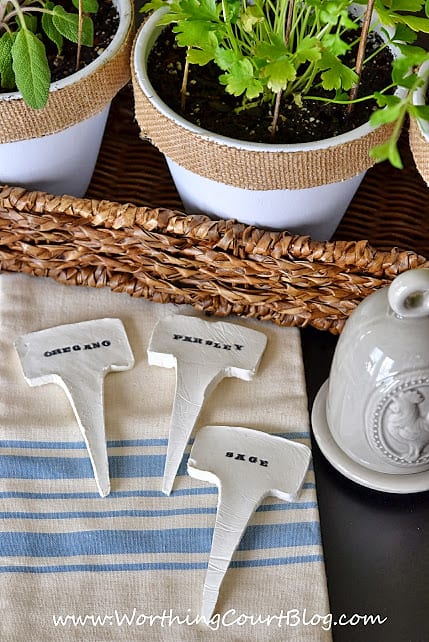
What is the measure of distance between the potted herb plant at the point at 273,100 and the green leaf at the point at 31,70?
0.09m

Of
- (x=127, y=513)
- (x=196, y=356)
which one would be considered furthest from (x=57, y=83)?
(x=127, y=513)

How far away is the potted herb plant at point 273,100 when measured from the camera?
685 mm

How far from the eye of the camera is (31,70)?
0.73 m

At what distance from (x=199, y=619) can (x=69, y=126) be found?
0.43 metres

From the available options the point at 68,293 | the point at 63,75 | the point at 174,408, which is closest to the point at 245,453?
the point at 174,408

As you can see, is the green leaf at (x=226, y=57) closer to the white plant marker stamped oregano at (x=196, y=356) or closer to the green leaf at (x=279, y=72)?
the green leaf at (x=279, y=72)

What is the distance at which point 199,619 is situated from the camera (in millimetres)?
667

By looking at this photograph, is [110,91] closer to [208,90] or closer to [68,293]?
[208,90]

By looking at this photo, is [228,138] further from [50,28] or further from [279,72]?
[50,28]

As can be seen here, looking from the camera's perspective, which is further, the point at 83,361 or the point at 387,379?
the point at 83,361

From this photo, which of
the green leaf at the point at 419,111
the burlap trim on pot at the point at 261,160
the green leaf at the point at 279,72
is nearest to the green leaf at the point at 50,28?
the burlap trim on pot at the point at 261,160

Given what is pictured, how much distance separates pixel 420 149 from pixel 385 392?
202mm

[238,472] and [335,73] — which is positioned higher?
[335,73]

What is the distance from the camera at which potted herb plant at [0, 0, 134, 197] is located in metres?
0.74
